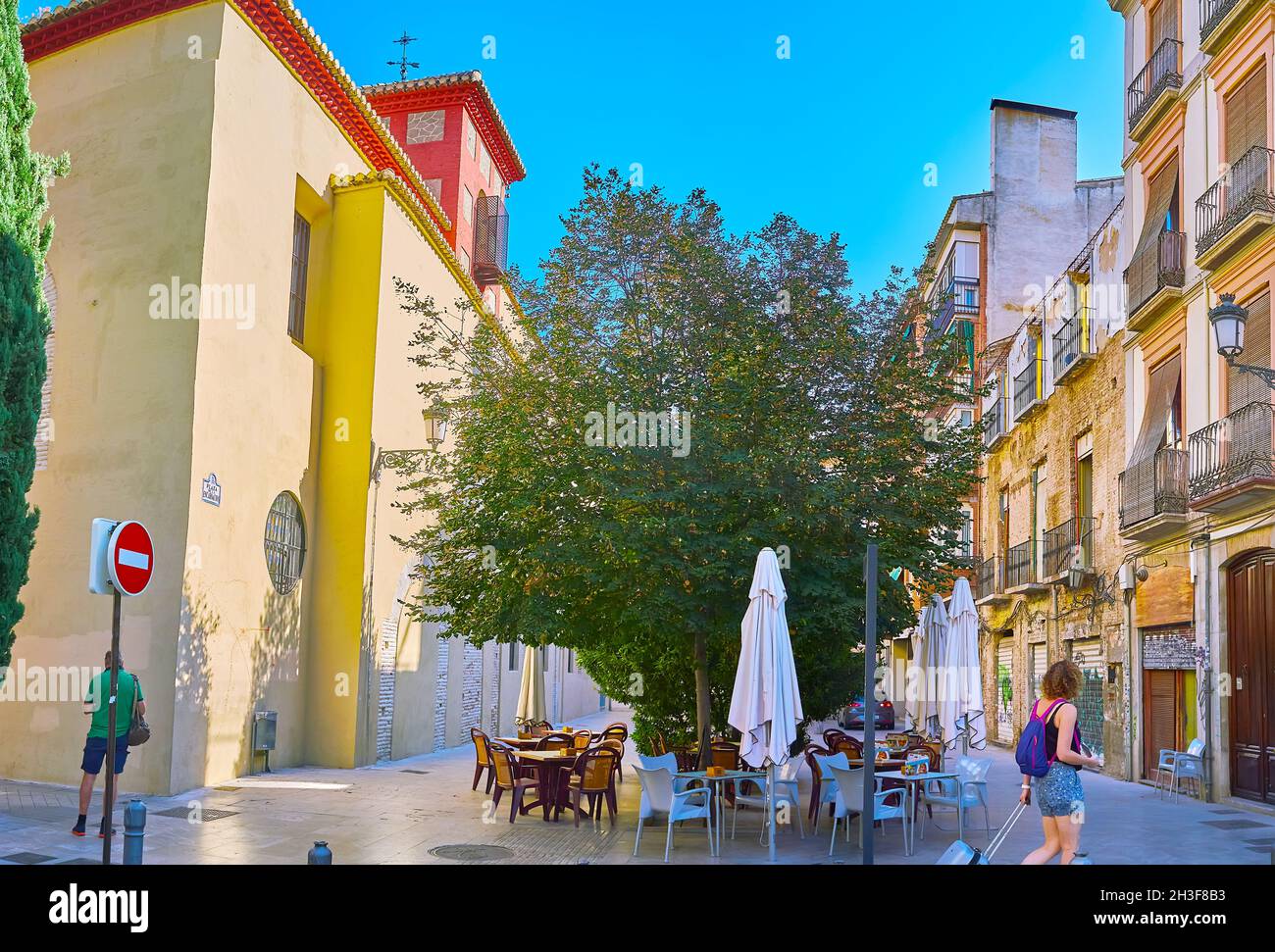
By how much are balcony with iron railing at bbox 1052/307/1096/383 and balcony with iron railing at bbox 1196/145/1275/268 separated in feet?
17.5

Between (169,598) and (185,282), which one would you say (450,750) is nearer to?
(169,598)

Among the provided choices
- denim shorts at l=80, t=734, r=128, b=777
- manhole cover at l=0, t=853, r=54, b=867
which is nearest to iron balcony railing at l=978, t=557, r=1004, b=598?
denim shorts at l=80, t=734, r=128, b=777

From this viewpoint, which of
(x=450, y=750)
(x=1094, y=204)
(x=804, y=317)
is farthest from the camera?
(x=1094, y=204)

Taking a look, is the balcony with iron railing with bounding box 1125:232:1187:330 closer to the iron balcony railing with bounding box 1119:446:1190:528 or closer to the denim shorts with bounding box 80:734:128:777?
the iron balcony railing with bounding box 1119:446:1190:528

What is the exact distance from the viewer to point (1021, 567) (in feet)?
92.5

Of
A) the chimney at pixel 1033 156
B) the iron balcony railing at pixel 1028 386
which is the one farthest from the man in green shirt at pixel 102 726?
the chimney at pixel 1033 156

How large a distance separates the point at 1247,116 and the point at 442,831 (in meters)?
14.9

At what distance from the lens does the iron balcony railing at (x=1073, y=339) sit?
76.3ft

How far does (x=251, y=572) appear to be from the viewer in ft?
53.1

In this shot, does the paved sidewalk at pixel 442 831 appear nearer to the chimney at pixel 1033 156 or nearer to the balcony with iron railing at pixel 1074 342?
the balcony with iron railing at pixel 1074 342

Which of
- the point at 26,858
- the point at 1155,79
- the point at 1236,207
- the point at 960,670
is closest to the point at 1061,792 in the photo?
the point at 960,670

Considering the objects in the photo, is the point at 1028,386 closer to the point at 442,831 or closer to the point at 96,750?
the point at 442,831
